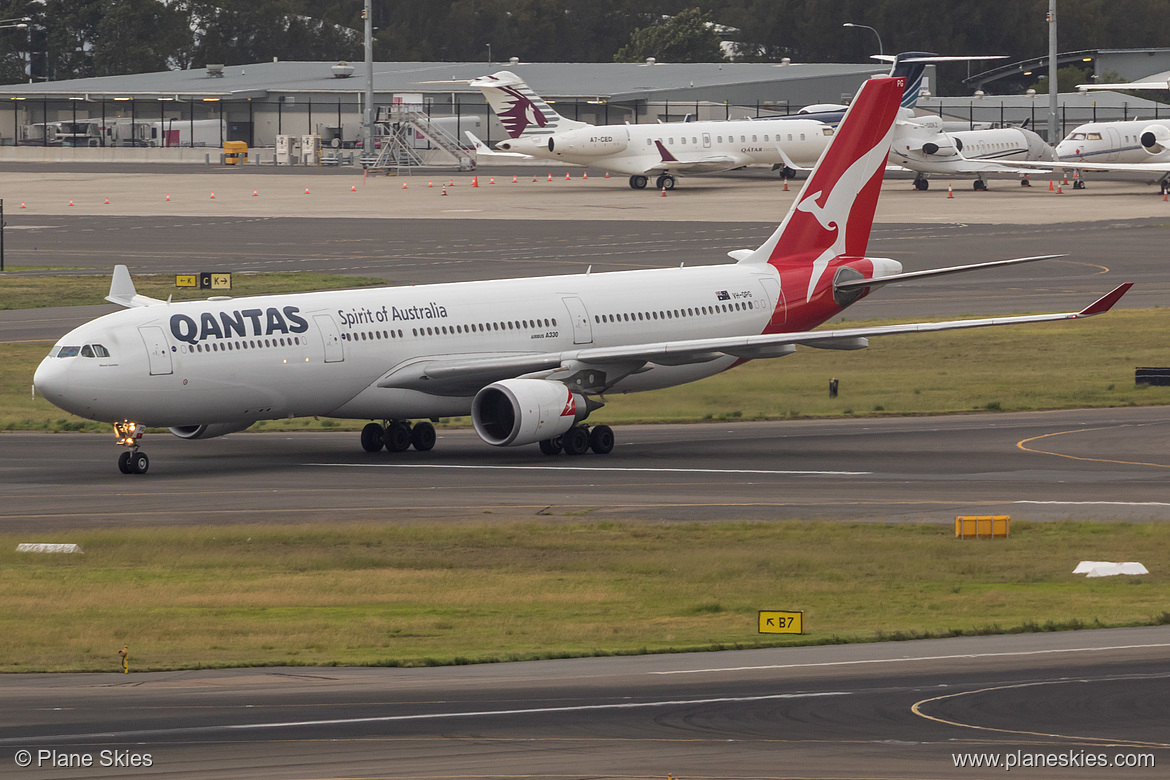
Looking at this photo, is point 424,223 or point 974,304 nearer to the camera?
→ point 974,304

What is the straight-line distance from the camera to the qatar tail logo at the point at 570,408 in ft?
139

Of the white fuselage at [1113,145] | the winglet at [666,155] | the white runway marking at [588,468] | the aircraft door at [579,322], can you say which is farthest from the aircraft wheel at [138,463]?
the white fuselage at [1113,145]

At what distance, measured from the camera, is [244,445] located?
46.9m

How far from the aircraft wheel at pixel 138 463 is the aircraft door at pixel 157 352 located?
2750mm

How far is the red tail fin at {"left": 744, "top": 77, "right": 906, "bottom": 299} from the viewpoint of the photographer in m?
50.0

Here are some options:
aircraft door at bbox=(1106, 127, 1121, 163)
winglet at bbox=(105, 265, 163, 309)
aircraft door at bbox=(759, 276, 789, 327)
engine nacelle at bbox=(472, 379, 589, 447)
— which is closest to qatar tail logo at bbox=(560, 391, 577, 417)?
engine nacelle at bbox=(472, 379, 589, 447)

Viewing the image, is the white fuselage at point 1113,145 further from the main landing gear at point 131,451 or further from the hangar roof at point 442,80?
the main landing gear at point 131,451

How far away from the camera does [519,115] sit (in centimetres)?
12875

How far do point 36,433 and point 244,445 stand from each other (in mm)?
6641

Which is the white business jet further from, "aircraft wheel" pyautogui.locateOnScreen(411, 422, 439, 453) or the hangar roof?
"aircraft wheel" pyautogui.locateOnScreen(411, 422, 439, 453)

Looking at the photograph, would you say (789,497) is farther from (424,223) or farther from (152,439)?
(424,223)

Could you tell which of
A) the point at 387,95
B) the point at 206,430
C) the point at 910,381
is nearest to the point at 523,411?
the point at 206,430

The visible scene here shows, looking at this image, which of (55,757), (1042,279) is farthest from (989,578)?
(1042,279)

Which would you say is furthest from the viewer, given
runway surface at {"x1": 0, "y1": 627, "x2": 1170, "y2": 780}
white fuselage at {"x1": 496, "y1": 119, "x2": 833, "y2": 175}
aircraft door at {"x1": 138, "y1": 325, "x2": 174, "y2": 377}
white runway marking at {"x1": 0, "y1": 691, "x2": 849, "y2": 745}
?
white fuselage at {"x1": 496, "y1": 119, "x2": 833, "y2": 175}
